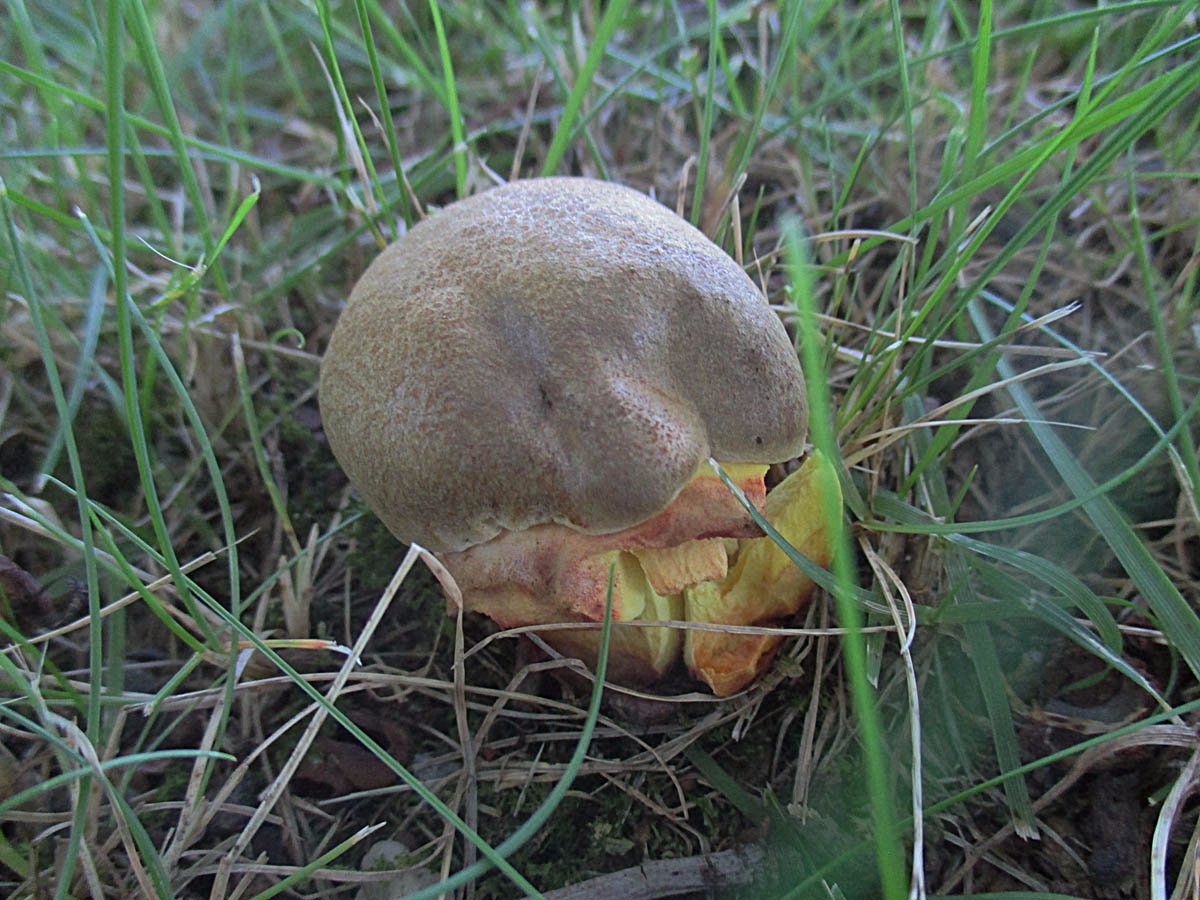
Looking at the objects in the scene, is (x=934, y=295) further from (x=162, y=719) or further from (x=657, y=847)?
(x=162, y=719)

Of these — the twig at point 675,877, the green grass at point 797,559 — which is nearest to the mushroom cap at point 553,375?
the green grass at point 797,559

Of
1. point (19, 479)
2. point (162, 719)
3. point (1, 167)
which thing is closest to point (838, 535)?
point (162, 719)

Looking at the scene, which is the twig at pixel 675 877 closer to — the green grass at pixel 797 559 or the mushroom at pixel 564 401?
the green grass at pixel 797 559

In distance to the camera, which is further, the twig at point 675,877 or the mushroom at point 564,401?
the twig at point 675,877

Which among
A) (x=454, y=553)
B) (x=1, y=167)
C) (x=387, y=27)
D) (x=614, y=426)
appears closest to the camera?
(x=614, y=426)

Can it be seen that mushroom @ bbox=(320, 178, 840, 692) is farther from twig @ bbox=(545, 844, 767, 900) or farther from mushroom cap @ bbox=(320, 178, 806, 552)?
twig @ bbox=(545, 844, 767, 900)

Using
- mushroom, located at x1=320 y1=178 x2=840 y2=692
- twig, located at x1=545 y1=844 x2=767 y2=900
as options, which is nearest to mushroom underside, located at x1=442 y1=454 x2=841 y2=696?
mushroom, located at x1=320 y1=178 x2=840 y2=692
